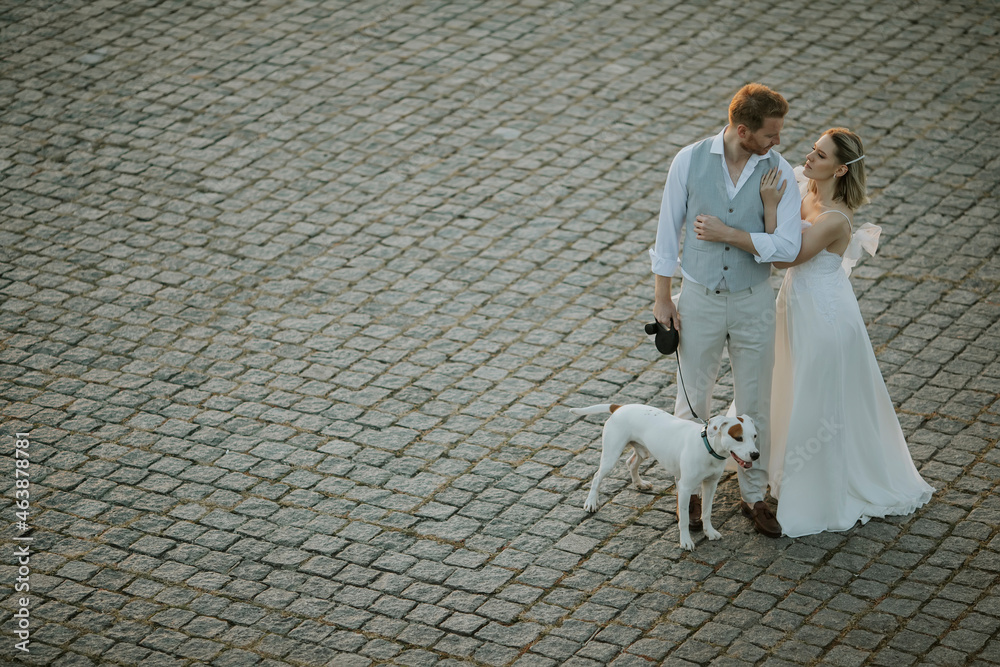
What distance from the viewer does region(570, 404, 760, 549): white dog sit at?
5949 mm

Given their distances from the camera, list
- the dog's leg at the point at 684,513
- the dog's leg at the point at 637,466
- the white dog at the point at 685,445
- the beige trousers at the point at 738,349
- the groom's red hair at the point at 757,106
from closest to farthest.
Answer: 1. the groom's red hair at the point at 757,106
2. the white dog at the point at 685,445
3. the dog's leg at the point at 684,513
4. the beige trousers at the point at 738,349
5. the dog's leg at the point at 637,466

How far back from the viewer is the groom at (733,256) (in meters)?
6.05

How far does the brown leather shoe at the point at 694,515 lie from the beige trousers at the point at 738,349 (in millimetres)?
284

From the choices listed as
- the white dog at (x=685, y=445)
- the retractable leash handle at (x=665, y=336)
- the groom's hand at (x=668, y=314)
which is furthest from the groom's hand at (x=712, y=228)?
the white dog at (x=685, y=445)

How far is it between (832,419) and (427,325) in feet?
10.8

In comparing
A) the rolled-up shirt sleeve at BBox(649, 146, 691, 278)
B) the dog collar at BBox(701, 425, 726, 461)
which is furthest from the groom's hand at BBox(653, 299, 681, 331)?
the dog collar at BBox(701, 425, 726, 461)

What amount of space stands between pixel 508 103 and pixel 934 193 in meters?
4.32

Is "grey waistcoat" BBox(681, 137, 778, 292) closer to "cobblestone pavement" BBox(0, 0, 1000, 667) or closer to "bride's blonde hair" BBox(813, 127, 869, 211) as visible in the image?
"bride's blonde hair" BBox(813, 127, 869, 211)

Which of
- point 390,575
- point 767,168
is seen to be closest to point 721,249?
point 767,168

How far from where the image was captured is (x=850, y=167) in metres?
6.24

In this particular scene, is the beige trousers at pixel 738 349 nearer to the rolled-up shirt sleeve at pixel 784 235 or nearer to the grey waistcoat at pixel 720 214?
the grey waistcoat at pixel 720 214

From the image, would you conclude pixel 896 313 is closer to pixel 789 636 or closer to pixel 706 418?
pixel 706 418

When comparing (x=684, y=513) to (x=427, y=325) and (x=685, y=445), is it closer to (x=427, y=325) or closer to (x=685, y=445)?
(x=685, y=445)

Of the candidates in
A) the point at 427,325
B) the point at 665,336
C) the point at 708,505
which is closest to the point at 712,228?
the point at 665,336
